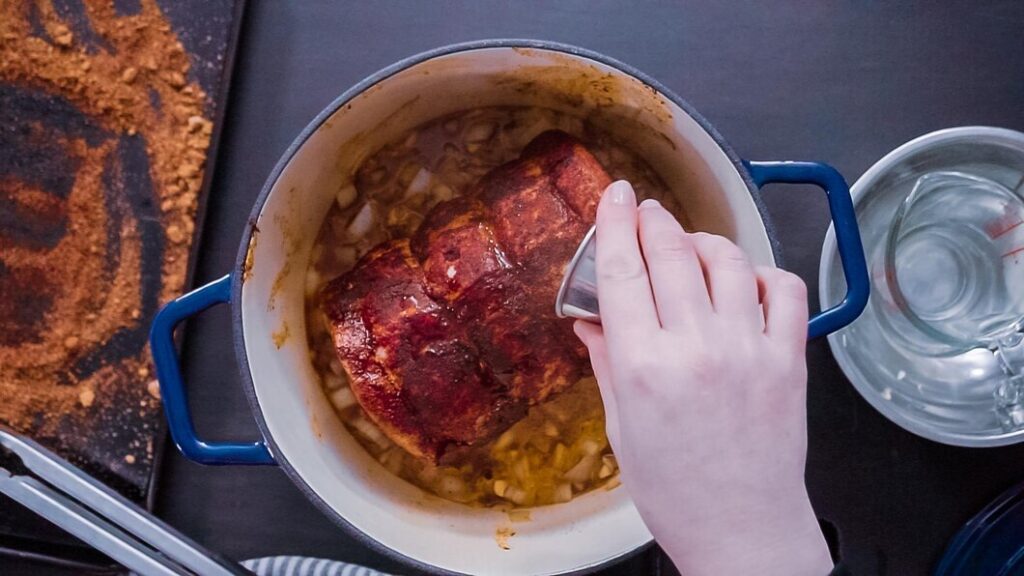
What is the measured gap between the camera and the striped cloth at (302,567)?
110cm

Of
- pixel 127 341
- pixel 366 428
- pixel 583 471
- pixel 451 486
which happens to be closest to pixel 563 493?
pixel 583 471

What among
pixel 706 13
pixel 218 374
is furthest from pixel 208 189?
pixel 706 13

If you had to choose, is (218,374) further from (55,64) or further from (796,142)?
(796,142)

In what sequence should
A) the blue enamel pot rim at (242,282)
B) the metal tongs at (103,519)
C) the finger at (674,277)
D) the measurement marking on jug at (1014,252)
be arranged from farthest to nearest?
the measurement marking on jug at (1014,252)
the metal tongs at (103,519)
the blue enamel pot rim at (242,282)
the finger at (674,277)

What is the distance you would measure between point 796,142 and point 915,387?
360 mm

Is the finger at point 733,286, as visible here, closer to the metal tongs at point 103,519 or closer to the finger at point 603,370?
the finger at point 603,370

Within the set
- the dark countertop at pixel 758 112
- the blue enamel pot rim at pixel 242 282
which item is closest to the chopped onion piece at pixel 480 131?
the dark countertop at pixel 758 112

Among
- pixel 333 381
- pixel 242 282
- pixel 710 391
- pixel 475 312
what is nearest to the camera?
pixel 710 391

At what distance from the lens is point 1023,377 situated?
112 centimetres

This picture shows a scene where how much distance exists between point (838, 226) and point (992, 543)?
1.75ft

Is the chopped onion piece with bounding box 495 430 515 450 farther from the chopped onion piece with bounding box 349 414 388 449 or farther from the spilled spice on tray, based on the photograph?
the spilled spice on tray

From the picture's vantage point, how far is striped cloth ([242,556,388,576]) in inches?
43.5

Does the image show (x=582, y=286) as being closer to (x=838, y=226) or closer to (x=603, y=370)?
(x=603, y=370)

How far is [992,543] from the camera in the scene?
1152 mm
